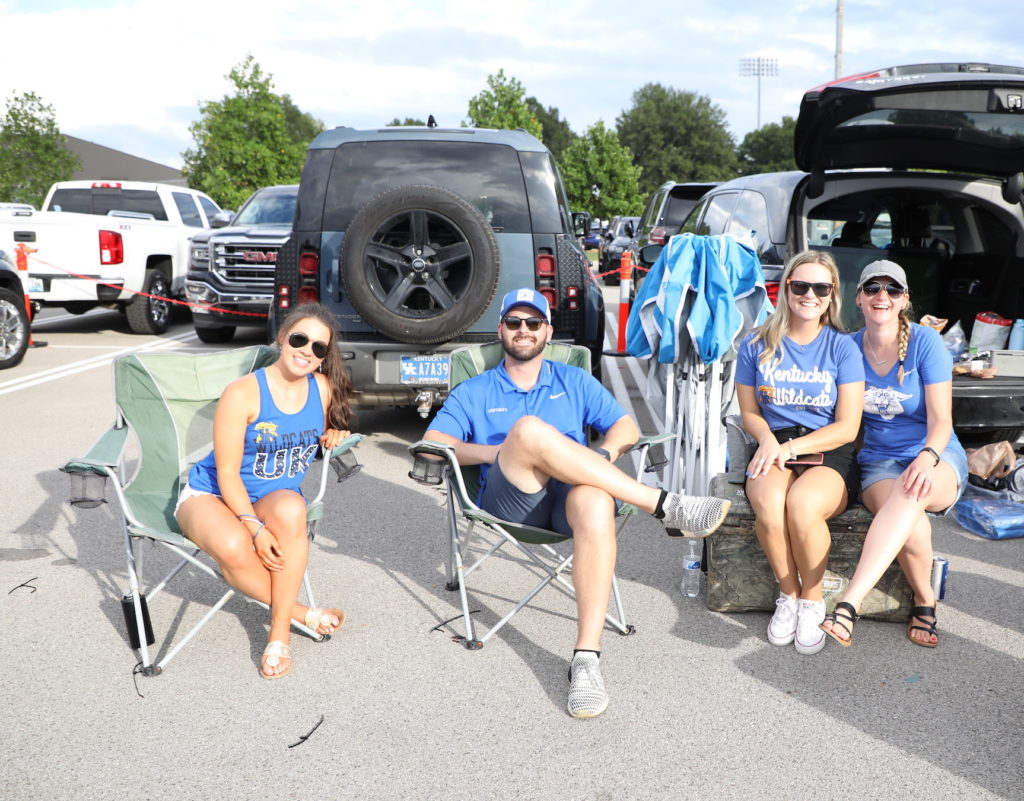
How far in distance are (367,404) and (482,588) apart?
2303 millimetres

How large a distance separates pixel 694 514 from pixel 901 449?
3.41 ft

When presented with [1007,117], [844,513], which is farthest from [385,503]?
[1007,117]

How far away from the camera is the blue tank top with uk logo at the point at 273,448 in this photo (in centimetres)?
357

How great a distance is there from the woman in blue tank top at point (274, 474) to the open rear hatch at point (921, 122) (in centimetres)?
290

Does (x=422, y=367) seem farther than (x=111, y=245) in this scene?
No

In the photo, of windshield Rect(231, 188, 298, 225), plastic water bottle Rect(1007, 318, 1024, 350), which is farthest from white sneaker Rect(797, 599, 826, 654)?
windshield Rect(231, 188, 298, 225)

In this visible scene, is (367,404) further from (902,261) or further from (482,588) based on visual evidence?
(902,261)

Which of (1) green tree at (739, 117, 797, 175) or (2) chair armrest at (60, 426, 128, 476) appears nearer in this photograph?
(2) chair armrest at (60, 426, 128, 476)

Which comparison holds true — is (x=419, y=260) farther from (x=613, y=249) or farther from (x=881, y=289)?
(x=613, y=249)

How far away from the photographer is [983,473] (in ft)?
17.1

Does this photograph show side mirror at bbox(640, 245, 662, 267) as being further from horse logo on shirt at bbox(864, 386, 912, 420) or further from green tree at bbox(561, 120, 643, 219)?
green tree at bbox(561, 120, 643, 219)

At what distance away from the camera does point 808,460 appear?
12.3 feet

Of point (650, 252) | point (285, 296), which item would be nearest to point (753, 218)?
point (650, 252)

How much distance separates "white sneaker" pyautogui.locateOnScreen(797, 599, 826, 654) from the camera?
347 cm
